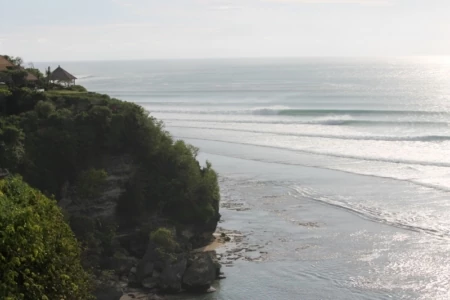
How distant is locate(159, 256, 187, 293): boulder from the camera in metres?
33.9

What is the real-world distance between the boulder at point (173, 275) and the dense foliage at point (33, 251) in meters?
9.10

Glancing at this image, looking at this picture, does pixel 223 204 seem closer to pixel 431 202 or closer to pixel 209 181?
pixel 209 181

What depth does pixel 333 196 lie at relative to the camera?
51.0 meters

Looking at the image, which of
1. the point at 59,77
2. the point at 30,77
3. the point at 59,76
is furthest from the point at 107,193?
the point at 59,76

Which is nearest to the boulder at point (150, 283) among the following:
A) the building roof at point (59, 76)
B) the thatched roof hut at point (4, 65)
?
the thatched roof hut at point (4, 65)

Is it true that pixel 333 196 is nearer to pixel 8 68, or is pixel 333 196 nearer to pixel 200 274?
pixel 200 274

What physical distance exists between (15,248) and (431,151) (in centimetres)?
5326

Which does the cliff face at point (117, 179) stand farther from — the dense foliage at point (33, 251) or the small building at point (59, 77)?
the small building at point (59, 77)

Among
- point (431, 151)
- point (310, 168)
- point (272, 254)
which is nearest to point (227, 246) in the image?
point (272, 254)

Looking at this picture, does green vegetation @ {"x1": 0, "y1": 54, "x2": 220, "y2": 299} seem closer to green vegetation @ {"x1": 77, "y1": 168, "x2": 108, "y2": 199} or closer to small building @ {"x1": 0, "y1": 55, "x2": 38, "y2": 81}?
green vegetation @ {"x1": 77, "y1": 168, "x2": 108, "y2": 199}

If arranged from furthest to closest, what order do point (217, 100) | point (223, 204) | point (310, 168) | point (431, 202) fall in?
point (217, 100)
point (310, 168)
point (223, 204)
point (431, 202)

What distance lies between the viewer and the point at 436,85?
536 feet

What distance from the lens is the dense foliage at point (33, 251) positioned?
19250mm

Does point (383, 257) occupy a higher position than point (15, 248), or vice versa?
point (15, 248)
